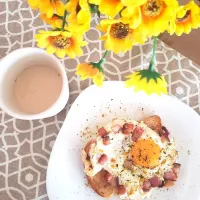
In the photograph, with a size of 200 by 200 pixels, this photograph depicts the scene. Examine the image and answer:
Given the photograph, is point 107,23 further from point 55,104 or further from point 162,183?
point 162,183

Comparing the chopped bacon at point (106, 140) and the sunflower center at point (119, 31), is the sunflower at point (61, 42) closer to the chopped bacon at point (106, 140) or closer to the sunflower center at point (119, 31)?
the sunflower center at point (119, 31)

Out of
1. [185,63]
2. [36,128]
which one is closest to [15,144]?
[36,128]

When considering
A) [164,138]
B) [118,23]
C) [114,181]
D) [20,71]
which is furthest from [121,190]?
[118,23]

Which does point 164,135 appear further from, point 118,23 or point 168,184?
point 118,23

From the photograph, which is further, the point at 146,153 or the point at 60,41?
the point at 146,153

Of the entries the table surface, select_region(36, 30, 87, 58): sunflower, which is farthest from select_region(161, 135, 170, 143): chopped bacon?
select_region(36, 30, 87, 58): sunflower

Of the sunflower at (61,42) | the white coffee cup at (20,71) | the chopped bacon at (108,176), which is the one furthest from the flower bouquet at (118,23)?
the chopped bacon at (108,176)

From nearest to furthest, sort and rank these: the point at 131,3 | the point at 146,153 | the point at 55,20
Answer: the point at 131,3, the point at 55,20, the point at 146,153
